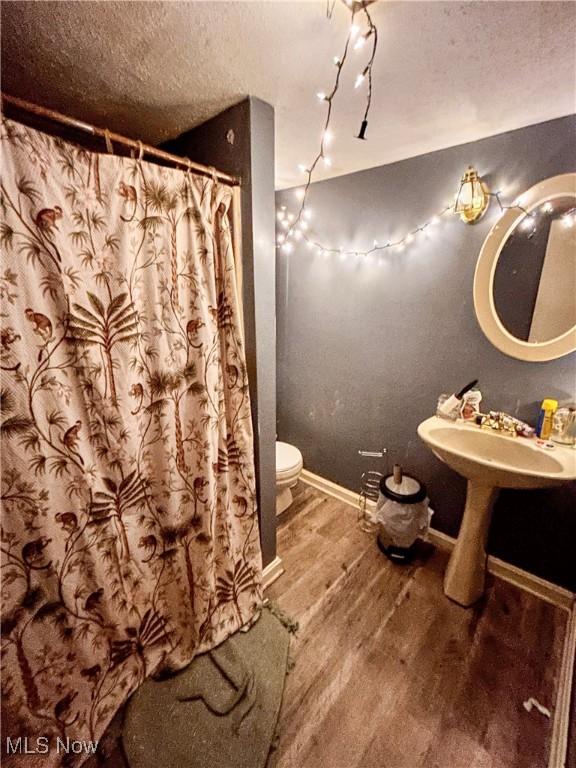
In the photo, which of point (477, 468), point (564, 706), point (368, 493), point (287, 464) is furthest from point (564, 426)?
point (287, 464)

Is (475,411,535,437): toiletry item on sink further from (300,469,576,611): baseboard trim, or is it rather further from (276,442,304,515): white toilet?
(276,442,304,515): white toilet

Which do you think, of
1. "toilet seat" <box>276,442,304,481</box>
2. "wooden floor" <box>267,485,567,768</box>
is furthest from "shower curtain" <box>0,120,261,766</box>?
"toilet seat" <box>276,442,304,481</box>

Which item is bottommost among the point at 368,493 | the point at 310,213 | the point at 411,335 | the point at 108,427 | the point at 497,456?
the point at 368,493

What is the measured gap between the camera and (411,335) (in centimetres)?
178

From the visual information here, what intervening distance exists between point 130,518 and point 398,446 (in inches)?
59.7

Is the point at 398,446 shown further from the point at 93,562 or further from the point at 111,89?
the point at 111,89

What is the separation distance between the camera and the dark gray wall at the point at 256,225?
3.92ft

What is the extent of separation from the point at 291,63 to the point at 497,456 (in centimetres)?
178

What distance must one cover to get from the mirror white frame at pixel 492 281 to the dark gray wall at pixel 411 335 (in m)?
0.05

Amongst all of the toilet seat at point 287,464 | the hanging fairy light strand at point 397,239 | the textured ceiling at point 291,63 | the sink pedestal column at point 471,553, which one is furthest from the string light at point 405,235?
the toilet seat at point 287,464

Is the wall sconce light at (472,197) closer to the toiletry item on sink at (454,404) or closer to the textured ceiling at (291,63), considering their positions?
the textured ceiling at (291,63)

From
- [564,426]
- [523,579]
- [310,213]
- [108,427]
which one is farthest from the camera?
[310,213]

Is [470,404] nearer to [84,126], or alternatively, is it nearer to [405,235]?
[405,235]

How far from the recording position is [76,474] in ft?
3.05
